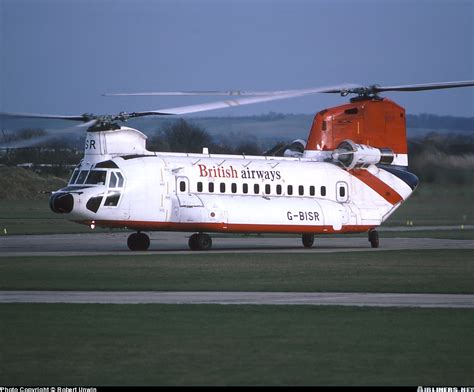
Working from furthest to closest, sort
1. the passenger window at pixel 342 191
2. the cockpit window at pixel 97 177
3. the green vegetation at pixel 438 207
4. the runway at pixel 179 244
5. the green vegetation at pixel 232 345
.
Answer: the green vegetation at pixel 438 207
the passenger window at pixel 342 191
the runway at pixel 179 244
the cockpit window at pixel 97 177
the green vegetation at pixel 232 345

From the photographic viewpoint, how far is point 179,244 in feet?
160

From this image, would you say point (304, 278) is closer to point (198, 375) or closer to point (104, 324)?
point (104, 324)

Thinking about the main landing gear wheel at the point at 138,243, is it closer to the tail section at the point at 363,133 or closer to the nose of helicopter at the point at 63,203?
the nose of helicopter at the point at 63,203

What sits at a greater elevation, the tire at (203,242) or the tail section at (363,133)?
the tail section at (363,133)

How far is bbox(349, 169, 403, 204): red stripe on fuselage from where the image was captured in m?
48.3

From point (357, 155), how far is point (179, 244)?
805cm

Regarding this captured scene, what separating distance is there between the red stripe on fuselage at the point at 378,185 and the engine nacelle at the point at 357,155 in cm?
29

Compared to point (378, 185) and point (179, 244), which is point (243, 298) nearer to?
point (179, 244)

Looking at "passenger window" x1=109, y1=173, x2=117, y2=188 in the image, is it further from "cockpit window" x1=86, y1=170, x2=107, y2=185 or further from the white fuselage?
"cockpit window" x1=86, y1=170, x2=107, y2=185

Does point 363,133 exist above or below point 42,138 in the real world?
above

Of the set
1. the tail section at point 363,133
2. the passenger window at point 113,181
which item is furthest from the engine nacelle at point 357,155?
the passenger window at point 113,181

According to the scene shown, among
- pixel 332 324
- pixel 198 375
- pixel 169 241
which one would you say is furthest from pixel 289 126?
pixel 198 375

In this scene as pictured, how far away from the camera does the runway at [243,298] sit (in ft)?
82.9

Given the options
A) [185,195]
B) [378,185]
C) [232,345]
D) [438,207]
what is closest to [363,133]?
[378,185]
